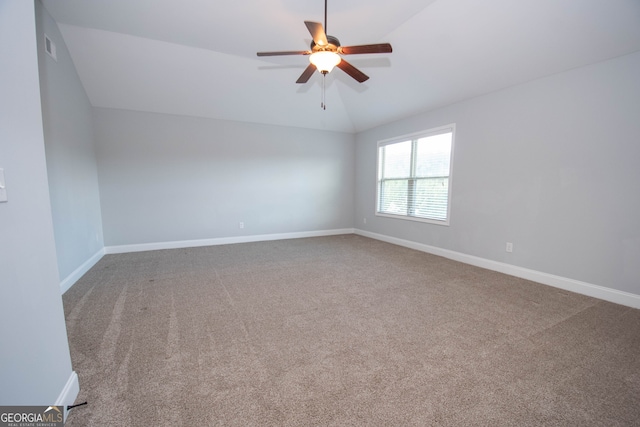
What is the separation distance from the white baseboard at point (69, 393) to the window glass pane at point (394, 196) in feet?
15.8

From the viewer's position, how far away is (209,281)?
3.17 m

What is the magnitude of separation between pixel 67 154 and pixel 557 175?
607 centimetres

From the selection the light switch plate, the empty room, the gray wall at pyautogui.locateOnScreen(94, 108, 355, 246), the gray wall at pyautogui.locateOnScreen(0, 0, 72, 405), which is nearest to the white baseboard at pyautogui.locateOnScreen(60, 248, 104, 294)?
the empty room

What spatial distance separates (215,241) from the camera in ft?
16.9

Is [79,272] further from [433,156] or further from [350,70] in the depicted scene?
[433,156]

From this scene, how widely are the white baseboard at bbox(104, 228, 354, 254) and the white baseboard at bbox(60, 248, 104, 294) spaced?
33 centimetres

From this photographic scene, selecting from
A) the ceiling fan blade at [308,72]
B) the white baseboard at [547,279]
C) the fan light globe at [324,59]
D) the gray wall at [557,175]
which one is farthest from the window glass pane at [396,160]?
the fan light globe at [324,59]

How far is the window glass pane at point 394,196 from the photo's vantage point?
16.4 feet

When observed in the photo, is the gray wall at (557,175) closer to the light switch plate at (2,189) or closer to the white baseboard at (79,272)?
the light switch plate at (2,189)

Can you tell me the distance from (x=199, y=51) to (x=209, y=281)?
131 inches

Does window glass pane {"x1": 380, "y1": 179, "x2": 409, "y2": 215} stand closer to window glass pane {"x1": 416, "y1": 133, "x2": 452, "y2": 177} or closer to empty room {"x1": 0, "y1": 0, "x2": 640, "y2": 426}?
empty room {"x1": 0, "y1": 0, "x2": 640, "y2": 426}

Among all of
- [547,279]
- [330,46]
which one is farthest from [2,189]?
[547,279]

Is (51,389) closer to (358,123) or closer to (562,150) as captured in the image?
(562,150)

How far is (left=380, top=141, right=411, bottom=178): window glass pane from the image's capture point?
490cm
